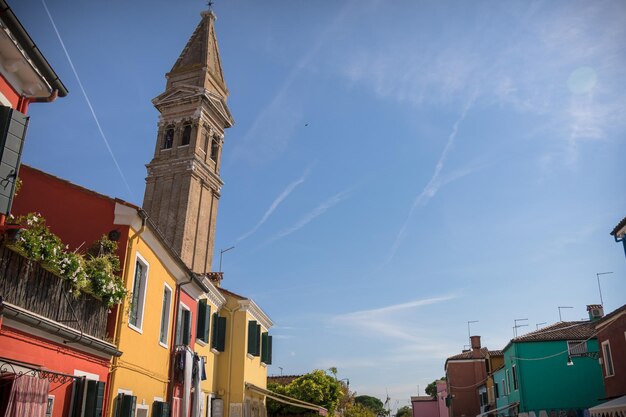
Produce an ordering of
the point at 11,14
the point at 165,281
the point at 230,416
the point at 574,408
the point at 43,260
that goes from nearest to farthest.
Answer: the point at 11,14 → the point at 43,260 → the point at 165,281 → the point at 230,416 → the point at 574,408

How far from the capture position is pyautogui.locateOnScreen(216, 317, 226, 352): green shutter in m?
17.8

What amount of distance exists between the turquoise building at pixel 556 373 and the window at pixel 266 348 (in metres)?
12.4

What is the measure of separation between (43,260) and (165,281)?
5411 millimetres

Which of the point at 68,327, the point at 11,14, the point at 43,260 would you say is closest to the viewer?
the point at 11,14

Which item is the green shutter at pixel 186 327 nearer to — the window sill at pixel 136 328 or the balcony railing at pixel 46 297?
the window sill at pixel 136 328

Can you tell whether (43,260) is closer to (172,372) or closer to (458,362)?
(172,372)

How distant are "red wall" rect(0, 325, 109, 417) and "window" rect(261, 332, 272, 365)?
1232 centimetres

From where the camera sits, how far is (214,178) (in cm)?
3750

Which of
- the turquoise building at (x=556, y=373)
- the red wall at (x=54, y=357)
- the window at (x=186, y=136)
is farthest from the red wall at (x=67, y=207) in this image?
the window at (x=186, y=136)

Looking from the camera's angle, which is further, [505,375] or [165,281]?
[505,375]

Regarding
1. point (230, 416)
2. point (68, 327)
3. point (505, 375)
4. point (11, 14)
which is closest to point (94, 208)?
point (68, 327)

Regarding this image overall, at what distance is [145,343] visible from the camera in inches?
438

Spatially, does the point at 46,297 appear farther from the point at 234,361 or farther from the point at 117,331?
the point at 234,361

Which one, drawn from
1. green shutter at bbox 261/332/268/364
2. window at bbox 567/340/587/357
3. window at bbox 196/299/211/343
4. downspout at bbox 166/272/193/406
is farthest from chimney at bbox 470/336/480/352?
downspout at bbox 166/272/193/406
